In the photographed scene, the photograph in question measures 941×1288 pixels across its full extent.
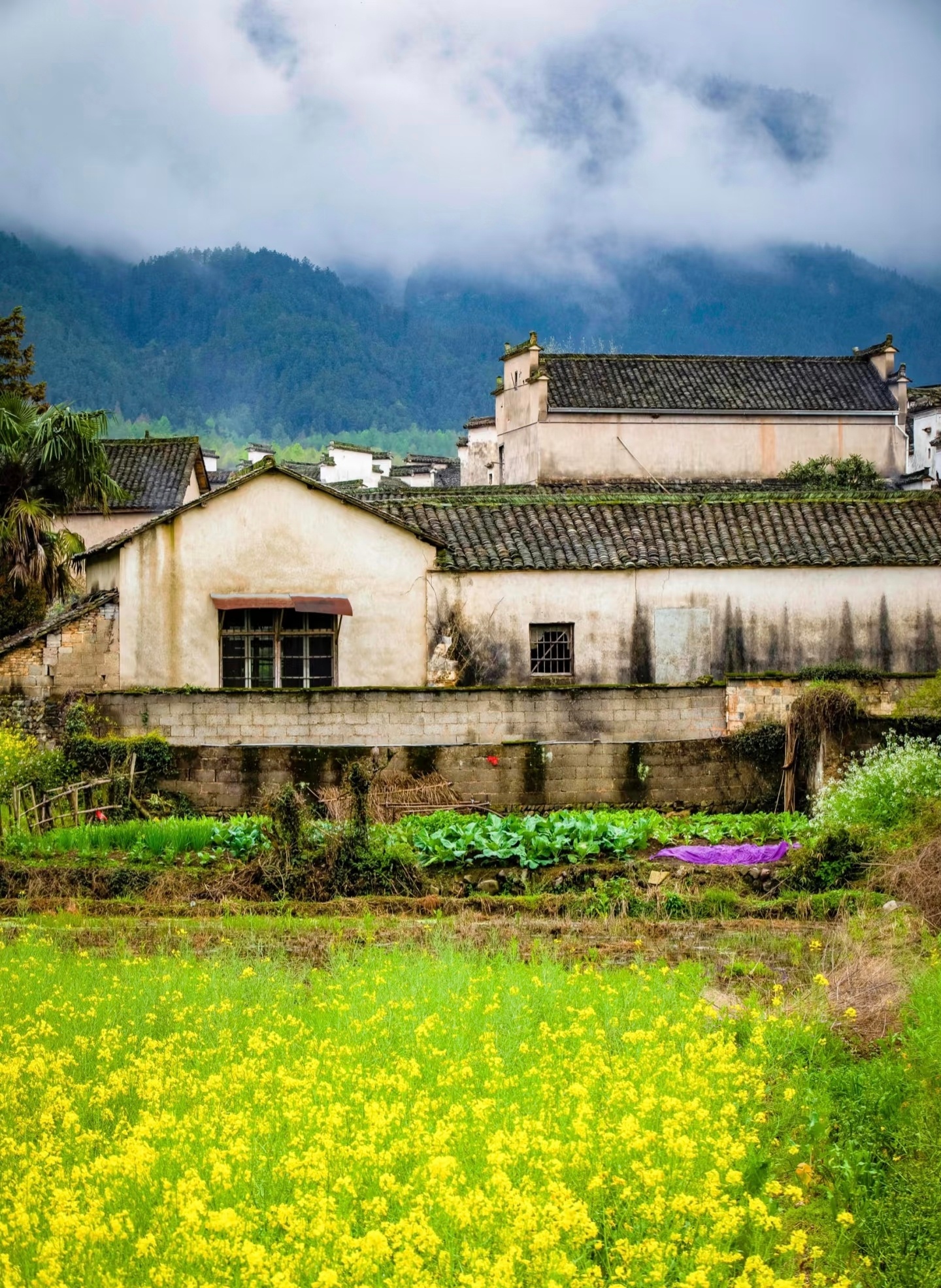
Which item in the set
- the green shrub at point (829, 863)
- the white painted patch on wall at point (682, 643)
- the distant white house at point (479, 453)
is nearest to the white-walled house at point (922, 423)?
the distant white house at point (479, 453)

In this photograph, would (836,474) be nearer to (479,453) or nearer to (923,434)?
(923,434)

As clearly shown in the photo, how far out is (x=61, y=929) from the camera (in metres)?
14.1

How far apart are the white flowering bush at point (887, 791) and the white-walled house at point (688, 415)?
2635cm

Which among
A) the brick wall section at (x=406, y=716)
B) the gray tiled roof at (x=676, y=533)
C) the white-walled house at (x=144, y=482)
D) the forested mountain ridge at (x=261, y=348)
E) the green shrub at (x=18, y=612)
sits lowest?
the brick wall section at (x=406, y=716)

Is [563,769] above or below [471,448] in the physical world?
below

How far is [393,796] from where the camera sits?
2086cm

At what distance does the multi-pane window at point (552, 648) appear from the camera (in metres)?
28.0

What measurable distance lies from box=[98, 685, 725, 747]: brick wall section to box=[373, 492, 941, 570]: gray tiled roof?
5.02 m

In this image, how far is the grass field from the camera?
5902 mm

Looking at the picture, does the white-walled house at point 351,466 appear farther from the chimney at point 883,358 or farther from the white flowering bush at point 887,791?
the white flowering bush at point 887,791

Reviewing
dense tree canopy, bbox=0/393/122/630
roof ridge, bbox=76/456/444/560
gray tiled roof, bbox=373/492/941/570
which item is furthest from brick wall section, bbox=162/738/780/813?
dense tree canopy, bbox=0/393/122/630

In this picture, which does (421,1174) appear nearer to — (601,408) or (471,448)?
(601,408)

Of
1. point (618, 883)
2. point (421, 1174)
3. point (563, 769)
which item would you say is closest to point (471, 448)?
point (563, 769)

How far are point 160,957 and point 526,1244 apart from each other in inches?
258
